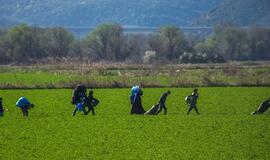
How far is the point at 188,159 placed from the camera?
17.5 m

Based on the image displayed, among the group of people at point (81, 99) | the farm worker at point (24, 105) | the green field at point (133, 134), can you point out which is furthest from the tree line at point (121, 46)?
the farm worker at point (24, 105)

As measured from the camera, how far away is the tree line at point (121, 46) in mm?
124750

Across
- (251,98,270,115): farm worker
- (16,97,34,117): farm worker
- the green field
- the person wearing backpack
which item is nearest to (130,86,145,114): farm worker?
the green field

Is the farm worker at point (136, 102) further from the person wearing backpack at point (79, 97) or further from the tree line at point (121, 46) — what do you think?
the tree line at point (121, 46)

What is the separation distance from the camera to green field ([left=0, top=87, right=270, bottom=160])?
18609 mm

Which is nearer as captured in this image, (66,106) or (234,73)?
(66,106)

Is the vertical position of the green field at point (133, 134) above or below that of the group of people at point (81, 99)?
below

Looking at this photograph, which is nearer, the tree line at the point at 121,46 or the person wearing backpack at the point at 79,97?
the person wearing backpack at the point at 79,97

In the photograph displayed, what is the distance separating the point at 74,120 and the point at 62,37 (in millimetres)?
110477

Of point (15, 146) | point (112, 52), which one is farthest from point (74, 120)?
point (112, 52)

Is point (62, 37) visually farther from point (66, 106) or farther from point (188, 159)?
point (188, 159)

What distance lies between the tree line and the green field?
276 feet

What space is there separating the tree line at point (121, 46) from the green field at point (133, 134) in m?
84.2

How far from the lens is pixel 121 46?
140500 mm
